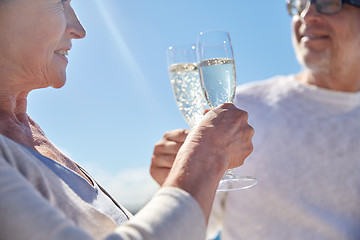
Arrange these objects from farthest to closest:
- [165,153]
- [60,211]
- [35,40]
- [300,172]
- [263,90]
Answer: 1. [263,90]
2. [300,172]
3. [165,153]
4. [35,40]
5. [60,211]

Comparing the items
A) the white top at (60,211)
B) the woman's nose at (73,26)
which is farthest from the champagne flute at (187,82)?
the white top at (60,211)

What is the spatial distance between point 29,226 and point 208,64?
109cm

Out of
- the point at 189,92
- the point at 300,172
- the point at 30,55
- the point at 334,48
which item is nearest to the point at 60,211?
the point at 30,55

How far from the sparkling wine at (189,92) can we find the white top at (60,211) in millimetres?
760

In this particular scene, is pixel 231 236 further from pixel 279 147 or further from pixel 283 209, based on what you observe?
pixel 279 147

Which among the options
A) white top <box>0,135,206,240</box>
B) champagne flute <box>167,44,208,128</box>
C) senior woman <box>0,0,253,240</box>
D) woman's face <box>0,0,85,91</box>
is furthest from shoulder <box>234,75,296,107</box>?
white top <box>0,135,206,240</box>

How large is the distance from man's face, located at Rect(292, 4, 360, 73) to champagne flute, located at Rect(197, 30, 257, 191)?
199cm

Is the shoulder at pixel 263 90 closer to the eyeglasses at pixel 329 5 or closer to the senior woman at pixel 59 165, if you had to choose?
the eyeglasses at pixel 329 5

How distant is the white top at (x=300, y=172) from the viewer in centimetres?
303

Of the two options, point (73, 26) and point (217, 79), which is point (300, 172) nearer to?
point (217, 79)

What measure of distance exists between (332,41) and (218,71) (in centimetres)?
224

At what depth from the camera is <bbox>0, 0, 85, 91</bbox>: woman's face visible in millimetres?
1397

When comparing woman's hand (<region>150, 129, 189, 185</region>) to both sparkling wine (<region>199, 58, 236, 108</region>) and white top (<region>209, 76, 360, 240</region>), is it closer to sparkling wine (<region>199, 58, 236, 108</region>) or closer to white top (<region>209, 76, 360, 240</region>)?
sparkling wine (<region>199, 58, 236, 108</region>)

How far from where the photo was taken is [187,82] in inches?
74.4
